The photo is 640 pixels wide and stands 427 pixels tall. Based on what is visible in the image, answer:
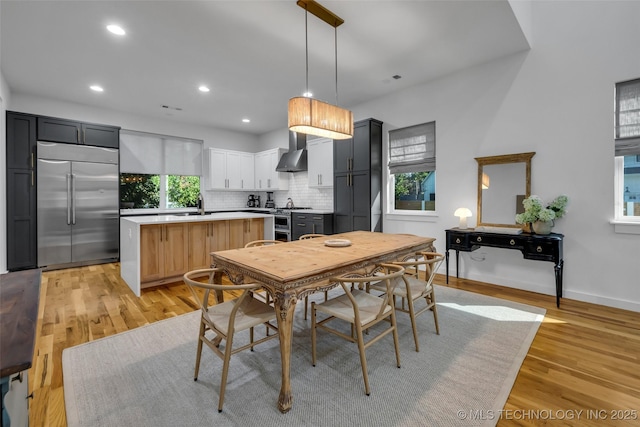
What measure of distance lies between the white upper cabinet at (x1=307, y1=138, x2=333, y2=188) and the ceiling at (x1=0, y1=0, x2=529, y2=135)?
0.97 meters

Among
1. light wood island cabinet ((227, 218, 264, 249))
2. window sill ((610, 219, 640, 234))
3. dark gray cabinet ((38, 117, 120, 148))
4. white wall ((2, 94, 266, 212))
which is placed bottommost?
light wood island cabinet ((227, 218, 264, 249))

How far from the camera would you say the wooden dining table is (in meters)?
1.68

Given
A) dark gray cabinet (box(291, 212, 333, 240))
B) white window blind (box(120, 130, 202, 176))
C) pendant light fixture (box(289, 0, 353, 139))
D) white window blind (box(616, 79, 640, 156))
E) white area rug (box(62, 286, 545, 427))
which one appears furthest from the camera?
white window blind (box(120, 130, 202, 176))

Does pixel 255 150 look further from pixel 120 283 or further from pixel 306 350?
pixel 306 350

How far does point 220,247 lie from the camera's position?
4539 mm

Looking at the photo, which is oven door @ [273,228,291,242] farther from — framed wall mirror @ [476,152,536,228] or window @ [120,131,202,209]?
framed wall mirror @ [476,152,536,228]

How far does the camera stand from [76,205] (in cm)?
504

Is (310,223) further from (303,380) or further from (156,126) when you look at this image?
(156,126)

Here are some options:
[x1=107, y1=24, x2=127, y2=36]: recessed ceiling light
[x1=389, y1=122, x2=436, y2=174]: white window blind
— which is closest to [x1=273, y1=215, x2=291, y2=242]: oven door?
[x1=389, y1=122, x2=436, y2=174]: white window blind

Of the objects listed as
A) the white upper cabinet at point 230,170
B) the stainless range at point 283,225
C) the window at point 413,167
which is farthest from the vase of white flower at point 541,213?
the white upper cabinet at point 230,170

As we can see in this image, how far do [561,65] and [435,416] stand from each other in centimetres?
387

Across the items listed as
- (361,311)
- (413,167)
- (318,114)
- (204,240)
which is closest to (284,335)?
(361,311)

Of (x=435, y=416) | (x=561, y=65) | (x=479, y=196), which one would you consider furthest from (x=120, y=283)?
(x=561, y=65)

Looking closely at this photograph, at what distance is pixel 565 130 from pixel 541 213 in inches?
39.3
